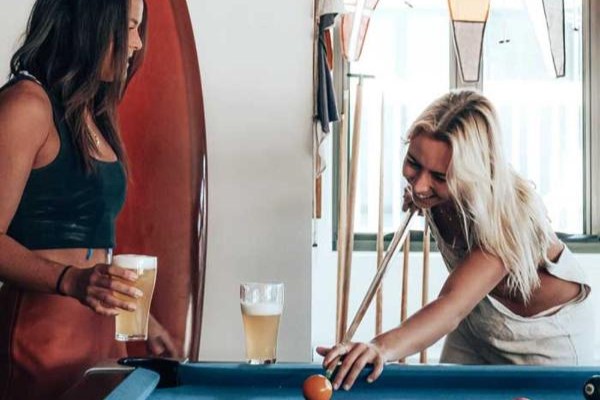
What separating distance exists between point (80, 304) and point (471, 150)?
40.4 inches

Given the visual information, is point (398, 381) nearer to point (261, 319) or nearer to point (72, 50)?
point (261, 319)

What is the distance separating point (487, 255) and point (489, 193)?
0.16m

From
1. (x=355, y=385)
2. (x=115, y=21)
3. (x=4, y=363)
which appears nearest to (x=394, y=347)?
(x=355, y=385)

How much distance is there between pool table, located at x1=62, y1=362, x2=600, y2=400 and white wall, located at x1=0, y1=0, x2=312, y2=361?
1321 millimetres

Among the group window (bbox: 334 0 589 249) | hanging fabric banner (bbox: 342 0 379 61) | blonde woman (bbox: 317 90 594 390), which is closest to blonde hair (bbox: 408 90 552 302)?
blonde woman (bbox: 317 90 594 390)

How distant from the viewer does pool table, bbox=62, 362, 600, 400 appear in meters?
1.66

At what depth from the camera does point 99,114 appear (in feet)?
6.57

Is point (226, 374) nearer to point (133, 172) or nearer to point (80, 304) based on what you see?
point (80, 304)

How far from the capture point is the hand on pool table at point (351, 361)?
5.57ft

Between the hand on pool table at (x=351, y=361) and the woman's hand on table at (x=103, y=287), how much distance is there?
1.33 feet

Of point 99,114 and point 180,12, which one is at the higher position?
point 180,12

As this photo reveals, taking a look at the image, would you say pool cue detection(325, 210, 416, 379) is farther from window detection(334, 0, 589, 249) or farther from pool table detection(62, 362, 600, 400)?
window detection(334, 0, 589, 249)

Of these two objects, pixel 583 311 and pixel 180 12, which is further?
pixel 180 12

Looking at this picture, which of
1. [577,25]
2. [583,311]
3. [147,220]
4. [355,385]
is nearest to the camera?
[355,385]
